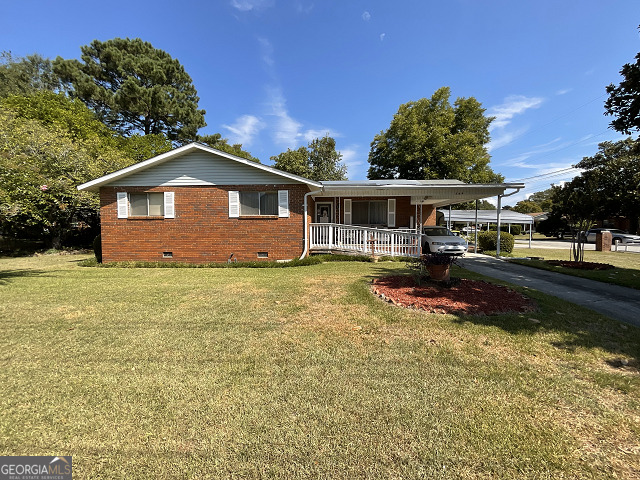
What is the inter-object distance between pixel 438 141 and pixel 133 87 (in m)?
28.1

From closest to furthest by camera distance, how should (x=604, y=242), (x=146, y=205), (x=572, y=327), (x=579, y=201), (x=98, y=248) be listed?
1. (x=572, y=327)
2. (x=579, y=201)
3. (x=146, y=205)
4. (x=98, y=248)
5. (x=604, y=242)

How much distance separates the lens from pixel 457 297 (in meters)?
5.65

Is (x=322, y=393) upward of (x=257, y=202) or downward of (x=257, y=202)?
downward

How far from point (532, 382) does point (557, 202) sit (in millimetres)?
11475

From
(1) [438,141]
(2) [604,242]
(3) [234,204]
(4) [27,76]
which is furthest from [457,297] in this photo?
(4) [27,76]

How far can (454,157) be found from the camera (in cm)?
2517

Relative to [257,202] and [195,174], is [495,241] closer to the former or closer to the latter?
[257,202]

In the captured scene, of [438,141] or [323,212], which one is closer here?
[323,212]

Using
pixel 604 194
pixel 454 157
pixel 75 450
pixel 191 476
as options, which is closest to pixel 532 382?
pixel 191 476

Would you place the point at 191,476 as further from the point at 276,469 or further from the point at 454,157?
A: the point at 454,157

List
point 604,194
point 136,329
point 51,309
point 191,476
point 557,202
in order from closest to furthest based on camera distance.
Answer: point 191,476, point 136,329, point 51,309, point 604,194, point 557,202

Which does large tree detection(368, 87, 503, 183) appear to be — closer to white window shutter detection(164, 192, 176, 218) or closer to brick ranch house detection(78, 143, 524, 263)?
brick ranch house detection(78, 143, 524, 263)

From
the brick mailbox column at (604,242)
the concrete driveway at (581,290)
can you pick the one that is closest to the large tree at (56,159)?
the concrete driveway at (581,290)

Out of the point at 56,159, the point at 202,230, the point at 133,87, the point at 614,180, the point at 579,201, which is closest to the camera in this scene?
the point at 579,201
